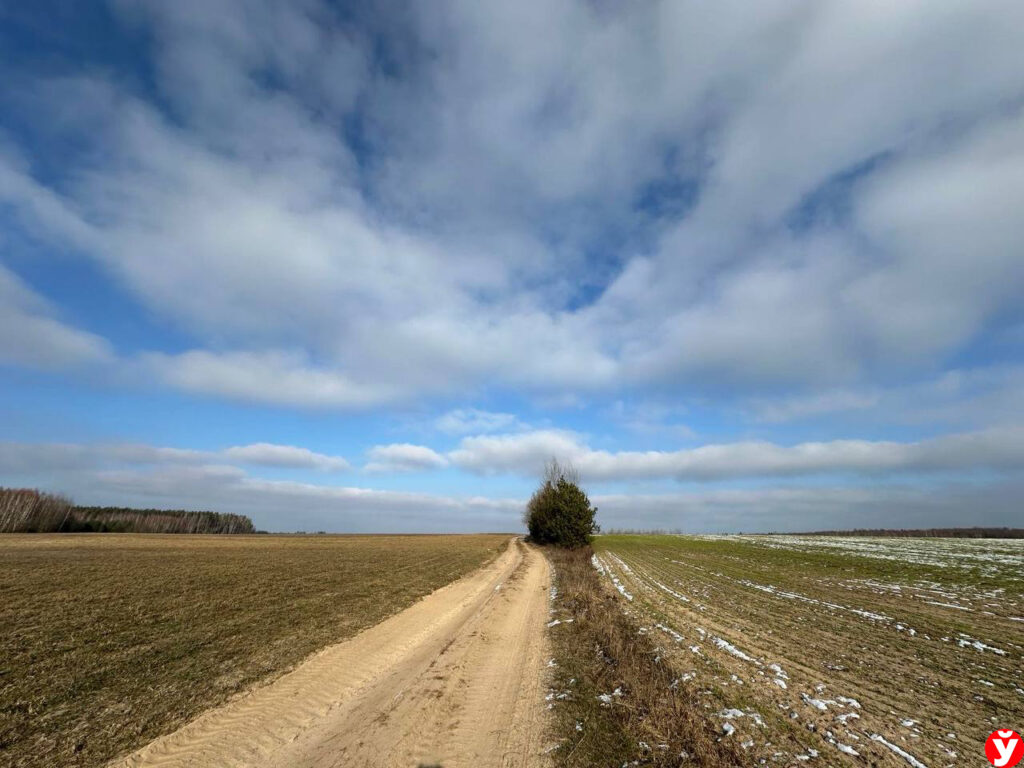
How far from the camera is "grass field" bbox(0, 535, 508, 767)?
7.63 meters

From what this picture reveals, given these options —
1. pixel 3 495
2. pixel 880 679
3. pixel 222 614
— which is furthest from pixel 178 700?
pixel 3 495

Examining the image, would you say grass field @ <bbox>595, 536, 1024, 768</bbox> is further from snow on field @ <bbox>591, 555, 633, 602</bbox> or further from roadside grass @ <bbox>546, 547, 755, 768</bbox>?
roadside grass @ <bbox>546, 547, 755, 768</bbox>

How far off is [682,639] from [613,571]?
846 inches

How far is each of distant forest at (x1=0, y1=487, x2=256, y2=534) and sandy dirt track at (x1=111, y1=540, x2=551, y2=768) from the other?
410 ft

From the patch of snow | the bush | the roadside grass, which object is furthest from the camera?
the bush

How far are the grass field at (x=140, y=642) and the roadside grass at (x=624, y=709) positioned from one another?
687 centimetres

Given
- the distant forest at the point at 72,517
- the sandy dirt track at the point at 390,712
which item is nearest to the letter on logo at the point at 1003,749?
the sandy dirt track at the point at 390,712

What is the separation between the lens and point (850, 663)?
11.1 meters

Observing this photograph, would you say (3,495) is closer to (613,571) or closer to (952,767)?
(613,571)

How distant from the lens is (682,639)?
13.3 metres

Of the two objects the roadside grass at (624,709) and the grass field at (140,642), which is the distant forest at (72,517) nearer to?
the grass field at (140,642)

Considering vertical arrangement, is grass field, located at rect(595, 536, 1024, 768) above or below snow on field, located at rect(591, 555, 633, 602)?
above

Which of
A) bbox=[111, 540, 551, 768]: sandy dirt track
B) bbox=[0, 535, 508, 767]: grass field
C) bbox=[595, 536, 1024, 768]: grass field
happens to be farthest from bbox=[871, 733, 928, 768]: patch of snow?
bbox=[0, 535, 508, 767]: grass field

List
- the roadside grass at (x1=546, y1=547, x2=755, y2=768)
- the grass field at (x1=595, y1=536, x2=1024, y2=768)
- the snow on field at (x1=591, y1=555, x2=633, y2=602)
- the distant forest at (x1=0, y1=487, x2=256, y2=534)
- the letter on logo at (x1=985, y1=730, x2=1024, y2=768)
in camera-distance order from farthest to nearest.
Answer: the distant forest at (x1=0, y1=487, x2=256, y2=534) < the snow on field at (x1=591, y1=555, x2=633, y2=602) < the grass field at (x1=595, y1=536, x2=1024, y2=768) < the roadside grass at (x1=546, y1=547, x2=755, y2=768) < the letter on logo at (x1=985, y1=730, x2=1024, y2=768)
